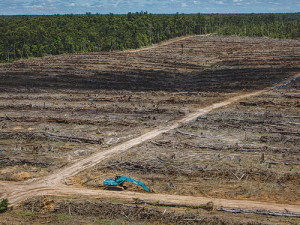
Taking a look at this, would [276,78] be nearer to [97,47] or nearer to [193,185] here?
[193,185]

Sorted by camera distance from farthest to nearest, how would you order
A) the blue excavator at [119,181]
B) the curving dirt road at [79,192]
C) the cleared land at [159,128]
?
the cleared land at [159,128] < the blue excavator at [119,181] < the curving dirt road at [79,192]

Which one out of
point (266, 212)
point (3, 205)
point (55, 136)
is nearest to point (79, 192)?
point (3, 205)

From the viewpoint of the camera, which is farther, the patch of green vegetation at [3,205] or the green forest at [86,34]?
the green forest at [86,34]

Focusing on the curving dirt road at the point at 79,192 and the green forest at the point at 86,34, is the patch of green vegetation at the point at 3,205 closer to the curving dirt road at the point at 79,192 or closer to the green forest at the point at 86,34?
the curving dirt road at the point at 79,192

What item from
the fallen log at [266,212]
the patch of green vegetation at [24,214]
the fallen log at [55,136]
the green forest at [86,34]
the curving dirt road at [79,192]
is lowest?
the patch of green vegetation at [24,214]

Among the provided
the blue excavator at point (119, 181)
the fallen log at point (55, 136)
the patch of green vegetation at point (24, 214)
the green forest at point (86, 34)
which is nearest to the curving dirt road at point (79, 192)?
the blue excavator at point (119, 181)

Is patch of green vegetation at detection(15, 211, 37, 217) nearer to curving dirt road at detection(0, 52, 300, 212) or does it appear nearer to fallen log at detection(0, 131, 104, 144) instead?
curving dirt road at detection(0, 52, 300, 212)

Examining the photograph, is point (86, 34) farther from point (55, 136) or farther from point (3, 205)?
point (3, 205)

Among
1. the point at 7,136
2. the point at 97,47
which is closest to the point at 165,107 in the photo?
the point at 7,136

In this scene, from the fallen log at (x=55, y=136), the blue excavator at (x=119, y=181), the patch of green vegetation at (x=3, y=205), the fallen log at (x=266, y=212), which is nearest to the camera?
the fallen log at (x=266, y=212)
